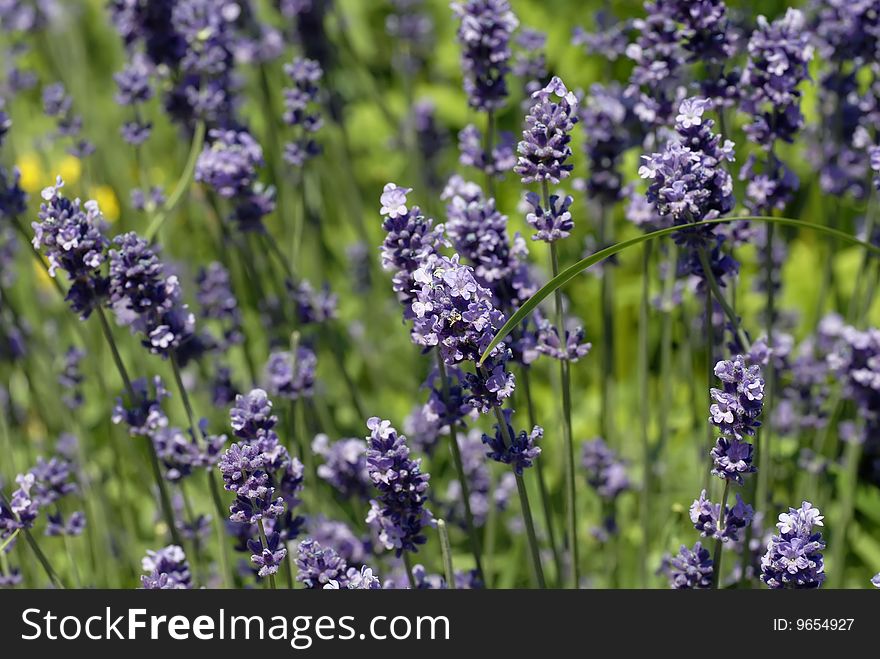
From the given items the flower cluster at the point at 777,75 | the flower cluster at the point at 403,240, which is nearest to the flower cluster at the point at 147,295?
the flower cluster at the point at 403,240

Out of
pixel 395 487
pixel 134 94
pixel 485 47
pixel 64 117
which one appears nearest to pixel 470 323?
pixel 395 487

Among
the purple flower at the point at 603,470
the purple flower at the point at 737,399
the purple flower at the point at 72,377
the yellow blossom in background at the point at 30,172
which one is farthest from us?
the yellow blossom in background at the point at 30,172

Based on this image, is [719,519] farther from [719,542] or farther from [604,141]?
[604,141]

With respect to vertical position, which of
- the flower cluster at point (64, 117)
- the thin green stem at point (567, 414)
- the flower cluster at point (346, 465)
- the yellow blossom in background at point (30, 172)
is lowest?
the thin green stem at point (567, 414)

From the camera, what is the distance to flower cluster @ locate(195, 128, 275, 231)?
9.93 ft

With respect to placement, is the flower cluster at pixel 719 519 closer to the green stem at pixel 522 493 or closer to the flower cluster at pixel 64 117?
the green stem at pixel 522 493

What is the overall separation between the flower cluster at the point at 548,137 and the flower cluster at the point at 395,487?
0.58 m

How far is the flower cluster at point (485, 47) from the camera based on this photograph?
9.17 ft

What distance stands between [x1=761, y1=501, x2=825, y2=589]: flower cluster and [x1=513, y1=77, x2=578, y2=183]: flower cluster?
2.60 feet

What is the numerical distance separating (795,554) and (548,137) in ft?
3.02

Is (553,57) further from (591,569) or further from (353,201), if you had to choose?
(591,569)

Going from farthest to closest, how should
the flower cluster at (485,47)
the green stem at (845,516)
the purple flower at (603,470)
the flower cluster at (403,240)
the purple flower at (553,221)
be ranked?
the purple flower at (603,470) < the green stem at (845,516) < the flower cluster at (485,47) < the purple flower at (553,221) < the flower cluster at (403,240)

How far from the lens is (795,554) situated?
213cm

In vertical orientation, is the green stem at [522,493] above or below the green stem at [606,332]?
below
